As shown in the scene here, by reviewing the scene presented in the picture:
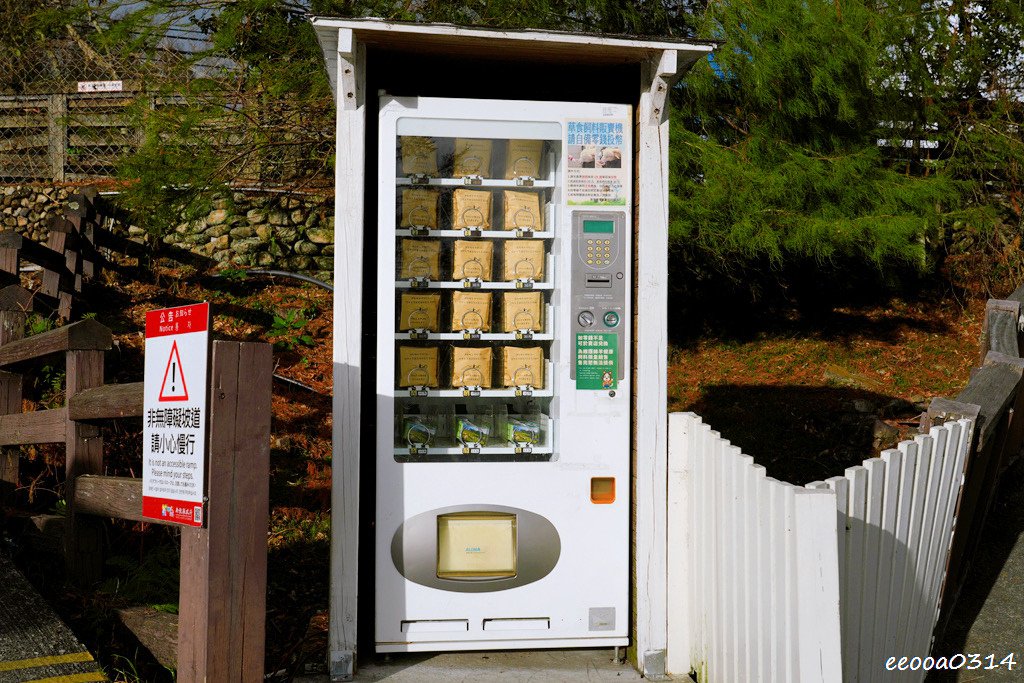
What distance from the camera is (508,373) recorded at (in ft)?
13.5

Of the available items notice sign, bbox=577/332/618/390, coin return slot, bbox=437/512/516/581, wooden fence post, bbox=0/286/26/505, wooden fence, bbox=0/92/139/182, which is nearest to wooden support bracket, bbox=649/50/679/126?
notice sign, bbox=577/332/618/390

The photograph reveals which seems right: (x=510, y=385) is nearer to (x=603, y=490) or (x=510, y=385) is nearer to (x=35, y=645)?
(x=603, y=490)

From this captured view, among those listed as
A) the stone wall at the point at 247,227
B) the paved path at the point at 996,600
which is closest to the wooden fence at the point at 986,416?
the paved path at the point at 996,600

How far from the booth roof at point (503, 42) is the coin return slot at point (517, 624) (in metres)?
2.57

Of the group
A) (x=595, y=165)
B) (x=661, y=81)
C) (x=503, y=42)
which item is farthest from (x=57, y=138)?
(x=661, y=81)

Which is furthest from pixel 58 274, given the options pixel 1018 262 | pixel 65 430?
pixel 1018 262

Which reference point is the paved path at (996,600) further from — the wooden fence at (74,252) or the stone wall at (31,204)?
the stone wall at (31,204)

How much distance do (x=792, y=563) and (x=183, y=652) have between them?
204 centimetres

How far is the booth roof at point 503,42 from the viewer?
11.7ft

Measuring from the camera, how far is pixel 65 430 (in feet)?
12.7

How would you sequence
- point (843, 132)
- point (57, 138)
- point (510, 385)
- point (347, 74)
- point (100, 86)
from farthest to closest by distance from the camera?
point (57, 138)
point (100, 86)
point (843, 132)
point (510, 385)
point (347, 74)

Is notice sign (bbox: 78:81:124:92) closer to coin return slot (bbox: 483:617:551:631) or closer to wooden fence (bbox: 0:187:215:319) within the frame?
wooden fence (bbox: 0:187:215:319)

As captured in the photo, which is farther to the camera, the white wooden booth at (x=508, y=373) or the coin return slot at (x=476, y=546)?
the coin return slot at (x=476, y=546)

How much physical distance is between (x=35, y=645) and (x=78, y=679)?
0.29 metres
